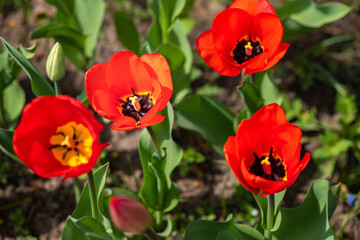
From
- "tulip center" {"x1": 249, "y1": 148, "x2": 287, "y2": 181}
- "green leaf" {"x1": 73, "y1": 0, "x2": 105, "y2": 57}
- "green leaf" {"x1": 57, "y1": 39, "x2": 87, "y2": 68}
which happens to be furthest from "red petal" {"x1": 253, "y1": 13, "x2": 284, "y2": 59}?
"green leaf" {"x1": 57, "y1": 39, "x2": 87, "y2": 68}

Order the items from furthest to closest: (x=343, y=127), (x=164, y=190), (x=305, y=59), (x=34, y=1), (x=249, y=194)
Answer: (x=34, y=1) < (x=305, y=59) < (x=343, y=127) < (x=249, y=194) < (x=164, y=190)

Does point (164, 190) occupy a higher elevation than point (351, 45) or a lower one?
higher

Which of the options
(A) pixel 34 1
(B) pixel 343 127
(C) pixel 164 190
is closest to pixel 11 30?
(A) pixel 34 1

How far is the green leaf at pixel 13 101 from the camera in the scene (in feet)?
8.13

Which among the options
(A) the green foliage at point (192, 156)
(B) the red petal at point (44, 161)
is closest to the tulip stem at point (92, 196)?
(B) the red petal at point (44, 161)

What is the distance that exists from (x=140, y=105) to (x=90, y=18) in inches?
44.0

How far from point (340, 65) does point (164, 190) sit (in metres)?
1.71

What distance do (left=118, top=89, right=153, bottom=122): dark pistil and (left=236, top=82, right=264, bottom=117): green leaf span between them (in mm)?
442

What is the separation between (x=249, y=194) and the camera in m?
2.52

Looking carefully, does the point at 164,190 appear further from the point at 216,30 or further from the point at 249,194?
the point at 216,30

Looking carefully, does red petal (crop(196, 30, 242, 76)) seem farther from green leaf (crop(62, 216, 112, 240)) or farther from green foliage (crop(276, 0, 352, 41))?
green foliage (crop(276, 0, 352, 41))

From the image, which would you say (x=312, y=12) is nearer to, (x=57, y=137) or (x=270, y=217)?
(x=270, y=217)

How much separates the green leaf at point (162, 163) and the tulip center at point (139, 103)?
0.13 m

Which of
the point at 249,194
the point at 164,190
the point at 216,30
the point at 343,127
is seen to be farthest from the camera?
the point at 343,127
